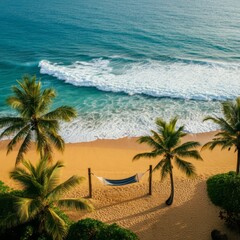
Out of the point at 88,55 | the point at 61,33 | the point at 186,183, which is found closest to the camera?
the point at 186,183

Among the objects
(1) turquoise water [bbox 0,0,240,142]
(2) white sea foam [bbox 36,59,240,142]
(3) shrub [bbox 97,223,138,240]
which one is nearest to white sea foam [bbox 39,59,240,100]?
(2) white sea foam [bbox 36,59,240,142]

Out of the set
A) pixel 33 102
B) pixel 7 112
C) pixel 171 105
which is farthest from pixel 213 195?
pixel 7 112

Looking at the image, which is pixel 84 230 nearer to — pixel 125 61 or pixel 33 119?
pixel 33 119

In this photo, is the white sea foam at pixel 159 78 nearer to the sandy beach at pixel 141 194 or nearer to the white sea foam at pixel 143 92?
the white sea foam at pixel 143 92

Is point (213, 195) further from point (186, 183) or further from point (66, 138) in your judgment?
point (66, 138)

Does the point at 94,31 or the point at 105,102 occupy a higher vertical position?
the point at 94,31

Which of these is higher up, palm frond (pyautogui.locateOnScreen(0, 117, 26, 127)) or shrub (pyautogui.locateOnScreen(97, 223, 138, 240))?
palm frond (pyautogui.locateOnScreen(0, 117, 26, 127))

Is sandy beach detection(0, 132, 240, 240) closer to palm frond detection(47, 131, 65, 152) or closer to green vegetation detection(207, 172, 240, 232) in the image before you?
green vegetation detection(207, 172, 240, 232)
